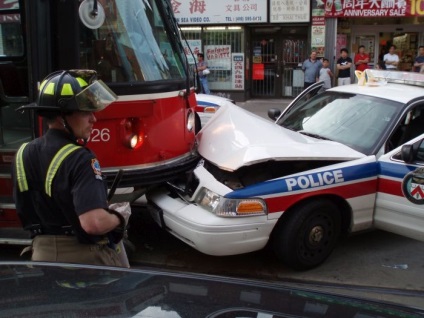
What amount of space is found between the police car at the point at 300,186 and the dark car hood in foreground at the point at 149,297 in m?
2.18

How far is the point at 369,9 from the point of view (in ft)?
52.2

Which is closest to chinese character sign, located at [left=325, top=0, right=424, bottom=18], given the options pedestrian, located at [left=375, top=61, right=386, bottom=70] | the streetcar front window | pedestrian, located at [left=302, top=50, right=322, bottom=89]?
pedestrian, located at [left=375, top=61, right=386, bottom=70]

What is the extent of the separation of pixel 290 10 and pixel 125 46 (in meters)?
12.4

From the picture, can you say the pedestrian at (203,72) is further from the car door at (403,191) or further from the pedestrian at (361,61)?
the car door at (403,191)

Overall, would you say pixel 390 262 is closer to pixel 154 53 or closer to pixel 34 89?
pixel 154 53

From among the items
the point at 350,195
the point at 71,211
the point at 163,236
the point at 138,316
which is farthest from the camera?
the point at 163,236

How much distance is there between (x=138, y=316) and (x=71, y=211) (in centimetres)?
93

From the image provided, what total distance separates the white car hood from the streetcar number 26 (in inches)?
40.3

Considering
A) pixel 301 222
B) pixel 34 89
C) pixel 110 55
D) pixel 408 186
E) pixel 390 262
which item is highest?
pixel 110 55

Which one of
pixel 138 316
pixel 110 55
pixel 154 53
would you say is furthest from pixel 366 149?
pixel 138 316

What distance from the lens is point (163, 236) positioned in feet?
18.9

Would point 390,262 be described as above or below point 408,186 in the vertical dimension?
below

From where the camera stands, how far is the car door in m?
4.47

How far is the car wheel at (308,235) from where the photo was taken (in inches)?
178
